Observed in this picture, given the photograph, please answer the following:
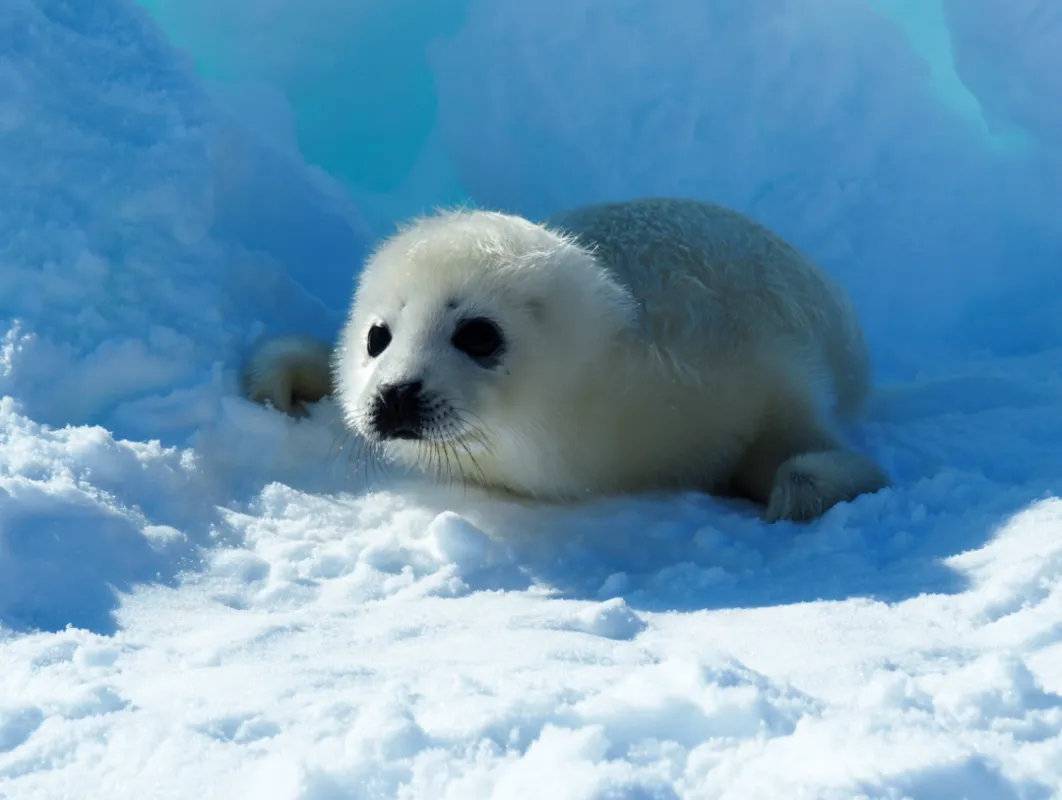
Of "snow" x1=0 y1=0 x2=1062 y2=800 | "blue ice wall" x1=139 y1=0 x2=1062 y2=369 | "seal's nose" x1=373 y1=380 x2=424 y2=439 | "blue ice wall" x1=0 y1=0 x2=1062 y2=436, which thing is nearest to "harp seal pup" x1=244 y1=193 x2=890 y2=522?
"seal's nose" x1=373 y1=380 x2=424 y2=439

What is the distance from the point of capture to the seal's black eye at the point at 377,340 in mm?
3154

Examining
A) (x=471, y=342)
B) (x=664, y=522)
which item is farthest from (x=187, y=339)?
(x=664, y=522)

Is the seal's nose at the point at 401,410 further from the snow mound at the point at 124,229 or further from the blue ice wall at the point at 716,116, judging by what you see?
the blue ice wall at the point at 716,116

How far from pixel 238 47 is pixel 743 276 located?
3.91 meters

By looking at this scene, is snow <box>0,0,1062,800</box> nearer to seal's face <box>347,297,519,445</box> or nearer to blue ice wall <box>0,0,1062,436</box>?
blue ice wall <box>0,0,1062,436</box>

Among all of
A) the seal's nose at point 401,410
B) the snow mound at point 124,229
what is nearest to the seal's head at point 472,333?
the seal's nose at point 401,410

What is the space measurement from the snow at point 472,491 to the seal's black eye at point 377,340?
15.6 inches

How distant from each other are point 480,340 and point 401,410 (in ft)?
1.15

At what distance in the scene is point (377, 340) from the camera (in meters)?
3.19

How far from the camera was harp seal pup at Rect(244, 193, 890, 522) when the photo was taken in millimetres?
2979

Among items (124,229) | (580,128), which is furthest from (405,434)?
(580,128)

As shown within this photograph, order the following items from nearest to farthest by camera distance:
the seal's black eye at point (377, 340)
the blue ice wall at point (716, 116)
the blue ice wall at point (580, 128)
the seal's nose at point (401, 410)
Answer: the seal's nose at point (401, 410)
the seal's black eye at point (377, 340)
the blue ice wall at point (580, 128)
the blue ice wall at point (716, 116)

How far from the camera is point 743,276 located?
3.66 metres

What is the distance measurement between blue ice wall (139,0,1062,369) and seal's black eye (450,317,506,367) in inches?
113
